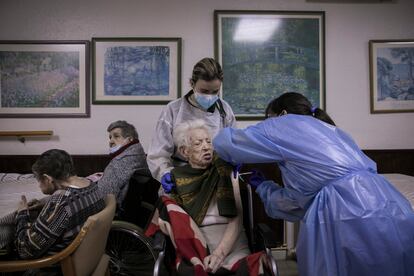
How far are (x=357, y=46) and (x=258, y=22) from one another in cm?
92

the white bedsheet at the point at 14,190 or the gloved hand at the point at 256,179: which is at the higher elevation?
the gloved hand at the point at 256,179

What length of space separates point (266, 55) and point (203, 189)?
1.74 m

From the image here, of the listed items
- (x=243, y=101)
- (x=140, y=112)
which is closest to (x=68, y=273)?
(x=140, y=112)

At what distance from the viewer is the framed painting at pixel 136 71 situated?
3.08 m

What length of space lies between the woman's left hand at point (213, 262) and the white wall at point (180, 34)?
1691 millimetres

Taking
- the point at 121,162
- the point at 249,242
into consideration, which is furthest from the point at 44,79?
the point at 249,242

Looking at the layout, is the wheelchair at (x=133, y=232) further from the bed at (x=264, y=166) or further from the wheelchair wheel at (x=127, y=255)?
the bed at (x=264, y=166)

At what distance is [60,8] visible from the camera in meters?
3.08

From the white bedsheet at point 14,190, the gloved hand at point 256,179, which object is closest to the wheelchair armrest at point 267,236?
the gloved hand at point 256,179

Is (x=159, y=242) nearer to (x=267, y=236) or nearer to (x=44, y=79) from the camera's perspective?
(x=267, y=236)

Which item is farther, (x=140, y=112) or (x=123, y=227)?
(x=140, y=112)

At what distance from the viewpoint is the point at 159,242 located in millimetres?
1605

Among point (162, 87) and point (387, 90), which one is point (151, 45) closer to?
point (162, 87)

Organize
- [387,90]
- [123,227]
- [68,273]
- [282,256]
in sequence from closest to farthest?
[68,273] → [123,227] → [282,256] → [387,90]
